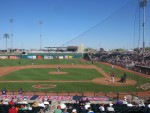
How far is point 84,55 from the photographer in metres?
103

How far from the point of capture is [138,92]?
30.3 metres

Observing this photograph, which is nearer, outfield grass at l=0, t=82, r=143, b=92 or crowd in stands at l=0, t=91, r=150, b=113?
crowd in stands at l=0, t=91, r=150, b=113

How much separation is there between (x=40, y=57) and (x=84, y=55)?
722 inches

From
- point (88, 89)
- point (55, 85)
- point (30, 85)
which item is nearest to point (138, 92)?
point (88, 89)

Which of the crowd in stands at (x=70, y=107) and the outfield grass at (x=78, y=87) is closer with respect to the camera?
the crowd in stands at (x=70, y=107)

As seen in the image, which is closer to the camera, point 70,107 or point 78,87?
point 70,107

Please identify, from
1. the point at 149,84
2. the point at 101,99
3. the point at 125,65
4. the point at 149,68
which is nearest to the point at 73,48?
the point at 125,65

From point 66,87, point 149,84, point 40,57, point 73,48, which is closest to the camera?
point 66,87

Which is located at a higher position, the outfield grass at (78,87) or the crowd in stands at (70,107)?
the crowd in stands at (70,107)

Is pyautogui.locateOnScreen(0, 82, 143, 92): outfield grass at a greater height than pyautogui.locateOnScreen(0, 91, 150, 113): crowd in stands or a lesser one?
lesser

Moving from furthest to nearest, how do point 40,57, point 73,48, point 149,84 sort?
point 73,48, point 40,57, point 149,84

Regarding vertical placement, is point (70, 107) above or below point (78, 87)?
above

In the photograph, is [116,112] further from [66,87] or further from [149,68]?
[149,68]

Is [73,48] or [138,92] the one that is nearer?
[138,92]
